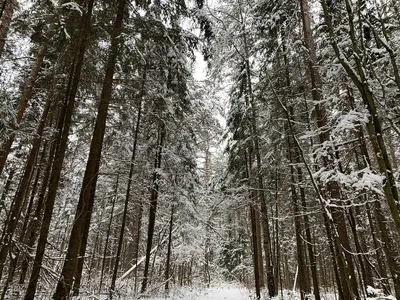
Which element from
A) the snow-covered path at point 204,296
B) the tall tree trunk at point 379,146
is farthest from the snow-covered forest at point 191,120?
the snow-covered path at point 204,296

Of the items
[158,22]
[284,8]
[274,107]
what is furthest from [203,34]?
[274,107]

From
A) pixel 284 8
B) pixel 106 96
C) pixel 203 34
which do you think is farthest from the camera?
pixel 284 8

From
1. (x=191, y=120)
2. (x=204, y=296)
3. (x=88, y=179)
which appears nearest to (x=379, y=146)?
(x=88, y=179)

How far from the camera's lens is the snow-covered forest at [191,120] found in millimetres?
4558

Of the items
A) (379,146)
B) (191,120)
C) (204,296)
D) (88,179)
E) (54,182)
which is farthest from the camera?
(191,120)

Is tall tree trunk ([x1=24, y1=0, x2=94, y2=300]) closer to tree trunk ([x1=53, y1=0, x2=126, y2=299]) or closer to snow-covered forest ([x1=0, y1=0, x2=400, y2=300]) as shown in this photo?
snow-covered forest ([x1=0, y1=0, x2=400, y2=300])

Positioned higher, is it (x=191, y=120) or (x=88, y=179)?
(x=191, y=120)

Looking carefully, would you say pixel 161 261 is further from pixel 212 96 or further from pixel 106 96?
pixel 106 96

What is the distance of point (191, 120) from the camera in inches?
639

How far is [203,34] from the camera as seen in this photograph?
29.8 feet

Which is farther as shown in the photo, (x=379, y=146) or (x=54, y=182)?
(x=54, y=182)

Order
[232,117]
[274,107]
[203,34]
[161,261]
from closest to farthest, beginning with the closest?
[203,34] → [274,107] → [232,117] → [161,261]

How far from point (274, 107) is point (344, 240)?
6.83 meters

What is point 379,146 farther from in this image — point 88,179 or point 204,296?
point 204,296
